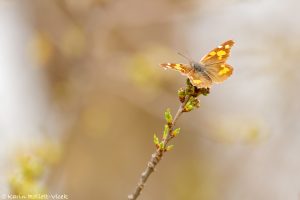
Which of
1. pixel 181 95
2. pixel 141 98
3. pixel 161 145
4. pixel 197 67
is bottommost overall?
pixel 161 145

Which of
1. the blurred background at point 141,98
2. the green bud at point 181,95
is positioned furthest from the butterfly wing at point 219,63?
the blurred background at point 141,98

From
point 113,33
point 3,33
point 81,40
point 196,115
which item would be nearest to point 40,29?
point 3,33

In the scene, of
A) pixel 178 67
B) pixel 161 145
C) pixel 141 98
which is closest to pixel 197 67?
pixel 178 67

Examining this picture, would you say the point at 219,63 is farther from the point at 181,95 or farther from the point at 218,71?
the point at 181,95

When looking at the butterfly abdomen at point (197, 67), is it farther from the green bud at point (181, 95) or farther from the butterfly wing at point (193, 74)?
the green bud at point (181, 95)

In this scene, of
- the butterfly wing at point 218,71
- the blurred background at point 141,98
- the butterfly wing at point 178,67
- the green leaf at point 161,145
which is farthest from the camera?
the blurred background at point 141,98

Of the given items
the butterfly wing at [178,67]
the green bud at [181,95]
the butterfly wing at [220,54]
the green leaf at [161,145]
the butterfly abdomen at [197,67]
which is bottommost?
the green leaf at [161,145]
